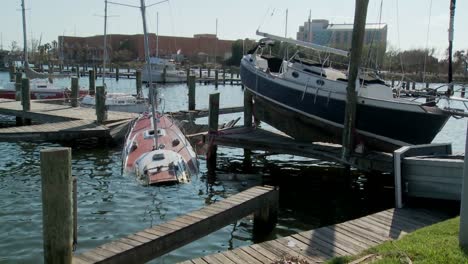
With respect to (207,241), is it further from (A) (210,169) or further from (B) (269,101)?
(B) (269,101)

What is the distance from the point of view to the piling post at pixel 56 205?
19.8ft

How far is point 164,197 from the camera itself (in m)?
13.3

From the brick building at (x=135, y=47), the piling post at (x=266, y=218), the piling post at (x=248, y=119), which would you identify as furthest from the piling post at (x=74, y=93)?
the brick building at (x=135, y=47)

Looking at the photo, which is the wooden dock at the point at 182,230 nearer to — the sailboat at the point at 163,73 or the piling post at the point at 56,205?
the piling post at the point at 56,205

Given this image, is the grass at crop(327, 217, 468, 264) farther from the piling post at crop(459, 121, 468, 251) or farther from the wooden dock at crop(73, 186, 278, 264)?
the wooden dock at crop(73, 186, 278, 264)

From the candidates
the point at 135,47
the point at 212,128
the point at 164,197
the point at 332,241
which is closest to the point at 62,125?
the point at 212,128

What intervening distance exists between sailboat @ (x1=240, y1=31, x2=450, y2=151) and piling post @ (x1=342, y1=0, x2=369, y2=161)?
1131mm

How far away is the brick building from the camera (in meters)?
128

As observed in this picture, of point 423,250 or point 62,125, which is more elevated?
point 423,250

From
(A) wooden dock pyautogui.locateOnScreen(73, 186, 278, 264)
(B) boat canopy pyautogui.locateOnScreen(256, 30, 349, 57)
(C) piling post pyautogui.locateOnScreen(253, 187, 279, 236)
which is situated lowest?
(C) piling post pyautogui.locateOnScreen(253, 187, 279, 236)

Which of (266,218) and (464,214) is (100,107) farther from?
(464,214)

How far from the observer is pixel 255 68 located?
62.4ft

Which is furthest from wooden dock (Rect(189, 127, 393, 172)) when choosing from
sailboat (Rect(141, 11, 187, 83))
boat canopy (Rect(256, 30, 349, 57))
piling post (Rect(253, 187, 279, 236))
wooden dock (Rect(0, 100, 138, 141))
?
sailboat (Rect(141, 11, 187, 83))

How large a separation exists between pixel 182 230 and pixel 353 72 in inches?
302
